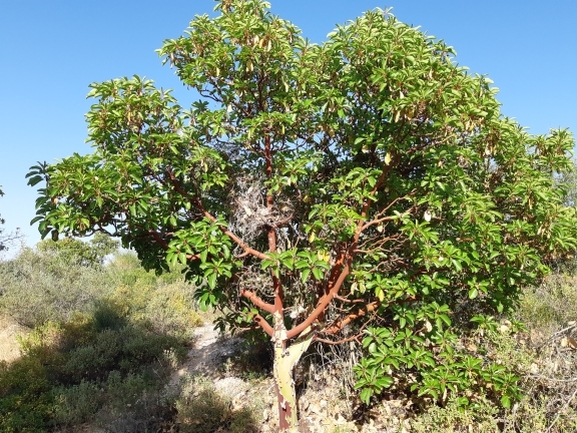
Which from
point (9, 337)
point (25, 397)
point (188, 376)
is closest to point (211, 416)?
point (188, 376)

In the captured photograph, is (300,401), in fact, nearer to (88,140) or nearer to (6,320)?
(88,140)

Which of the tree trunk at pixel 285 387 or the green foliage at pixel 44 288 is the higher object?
the green foliage at pixel 44 288

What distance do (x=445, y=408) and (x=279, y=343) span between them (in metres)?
1.60

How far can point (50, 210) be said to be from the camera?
132 inches

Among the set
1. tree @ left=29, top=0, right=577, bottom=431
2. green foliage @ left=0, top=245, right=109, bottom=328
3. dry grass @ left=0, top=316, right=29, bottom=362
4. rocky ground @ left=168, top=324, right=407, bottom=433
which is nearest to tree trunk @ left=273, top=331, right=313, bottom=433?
tree @ left=29, top=0, right=577, bottom=431

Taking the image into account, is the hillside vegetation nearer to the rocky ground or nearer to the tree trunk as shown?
the rocky ground

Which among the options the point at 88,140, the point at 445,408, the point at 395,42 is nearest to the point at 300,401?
the point at 445,408

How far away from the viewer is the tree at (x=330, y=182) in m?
3.36

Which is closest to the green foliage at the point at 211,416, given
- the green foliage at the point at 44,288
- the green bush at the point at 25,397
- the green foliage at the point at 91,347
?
the green foliage at the point at 91,347

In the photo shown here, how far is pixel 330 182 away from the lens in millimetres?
3844

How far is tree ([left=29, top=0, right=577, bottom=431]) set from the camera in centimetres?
336

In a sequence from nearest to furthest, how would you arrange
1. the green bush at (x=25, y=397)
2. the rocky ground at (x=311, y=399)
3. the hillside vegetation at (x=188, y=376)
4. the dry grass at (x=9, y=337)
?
the hillside vegetation at (x=188, y=376) → the rocky ground at (x=311, y=399) → the green bush at (x=25, y=397) → the dry grass at (x=9, y=337)

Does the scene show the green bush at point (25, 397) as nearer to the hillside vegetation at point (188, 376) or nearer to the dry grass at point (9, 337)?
the hillside vegetation at point (188, 376)

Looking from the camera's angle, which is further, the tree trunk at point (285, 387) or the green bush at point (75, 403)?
the green bush at point (75, 403)
